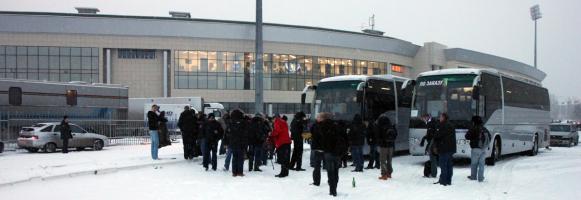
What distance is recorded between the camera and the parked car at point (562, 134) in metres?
31.2

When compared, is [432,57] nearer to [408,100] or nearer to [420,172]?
[408,100]

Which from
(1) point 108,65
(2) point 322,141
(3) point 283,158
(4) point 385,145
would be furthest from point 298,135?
(1) point 108,65

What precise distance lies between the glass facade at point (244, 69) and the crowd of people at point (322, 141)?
122ft

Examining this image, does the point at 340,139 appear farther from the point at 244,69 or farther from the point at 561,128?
the point at 244,69

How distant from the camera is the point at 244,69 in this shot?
55.8m

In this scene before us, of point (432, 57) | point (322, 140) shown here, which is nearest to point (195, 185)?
point (322, 140)

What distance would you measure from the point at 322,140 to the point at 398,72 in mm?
59058

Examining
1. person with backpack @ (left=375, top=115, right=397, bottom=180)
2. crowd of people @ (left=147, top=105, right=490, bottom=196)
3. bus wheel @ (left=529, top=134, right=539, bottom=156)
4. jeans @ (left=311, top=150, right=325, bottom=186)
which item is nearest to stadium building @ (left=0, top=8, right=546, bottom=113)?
bus wheel @ (left=529, top=134, right=539, bottom=156)

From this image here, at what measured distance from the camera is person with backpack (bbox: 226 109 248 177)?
44.7 ft

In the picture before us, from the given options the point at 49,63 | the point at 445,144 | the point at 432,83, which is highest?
the point at 49,63

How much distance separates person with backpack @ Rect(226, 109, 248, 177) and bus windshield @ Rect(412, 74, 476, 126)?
21.0ft

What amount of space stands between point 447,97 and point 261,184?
7.32m

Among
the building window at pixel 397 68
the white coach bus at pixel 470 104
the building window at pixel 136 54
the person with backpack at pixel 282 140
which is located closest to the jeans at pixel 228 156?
the person with backpack at pixel 282 140

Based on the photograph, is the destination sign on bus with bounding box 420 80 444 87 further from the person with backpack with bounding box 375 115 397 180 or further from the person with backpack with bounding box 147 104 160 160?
the person with backpack with bounding box 147 104 160 160
